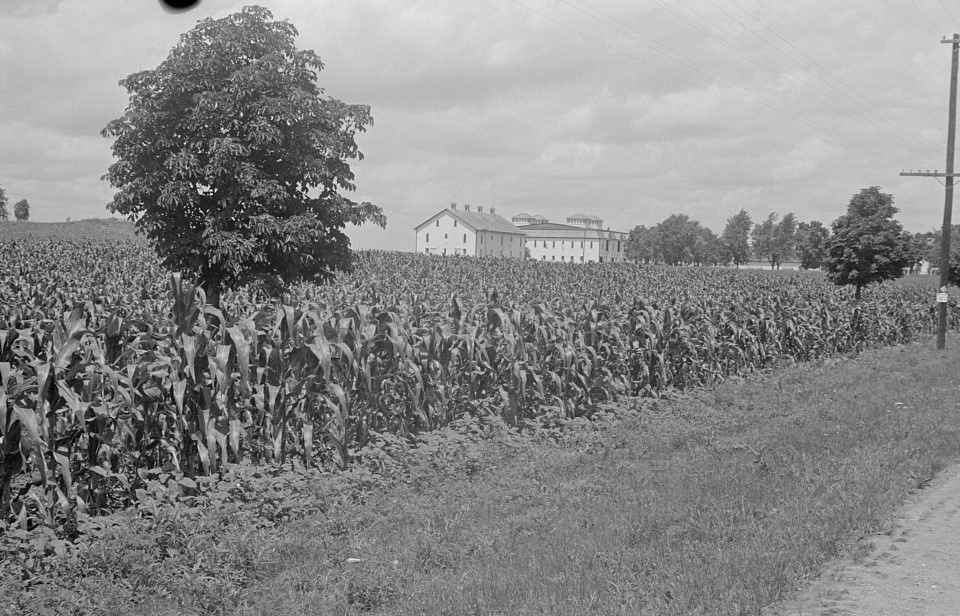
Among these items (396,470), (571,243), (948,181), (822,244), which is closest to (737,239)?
(571,243)

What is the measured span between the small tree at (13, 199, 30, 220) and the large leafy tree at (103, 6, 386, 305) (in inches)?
5333

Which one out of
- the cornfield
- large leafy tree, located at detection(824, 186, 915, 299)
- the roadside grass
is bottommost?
the roadside grass

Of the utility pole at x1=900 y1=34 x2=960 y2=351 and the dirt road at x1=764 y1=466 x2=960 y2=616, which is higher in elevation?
the utility pole at x1=900 y1=34 x2=960 y2=351

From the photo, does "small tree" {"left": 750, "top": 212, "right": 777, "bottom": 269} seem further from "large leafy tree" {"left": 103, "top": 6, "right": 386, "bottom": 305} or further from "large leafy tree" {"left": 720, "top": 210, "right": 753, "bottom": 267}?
"large leafy tree" {"left": 103, "top": 6, "right": 386, "bottom": 305}

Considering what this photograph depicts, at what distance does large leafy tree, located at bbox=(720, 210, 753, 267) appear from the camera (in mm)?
150000

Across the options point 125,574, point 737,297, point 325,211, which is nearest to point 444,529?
point 125,574

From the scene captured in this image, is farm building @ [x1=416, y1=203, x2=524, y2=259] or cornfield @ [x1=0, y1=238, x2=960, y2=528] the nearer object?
cornfield @ [x1=0, y1=238, x2=960, y2=528]

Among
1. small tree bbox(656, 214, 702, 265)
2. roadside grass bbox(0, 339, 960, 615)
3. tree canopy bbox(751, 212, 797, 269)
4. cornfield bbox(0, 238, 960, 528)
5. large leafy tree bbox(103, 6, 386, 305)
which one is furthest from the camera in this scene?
tree canopy bbox(751, 212, 797, 269)

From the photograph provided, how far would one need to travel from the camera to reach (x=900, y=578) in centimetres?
495

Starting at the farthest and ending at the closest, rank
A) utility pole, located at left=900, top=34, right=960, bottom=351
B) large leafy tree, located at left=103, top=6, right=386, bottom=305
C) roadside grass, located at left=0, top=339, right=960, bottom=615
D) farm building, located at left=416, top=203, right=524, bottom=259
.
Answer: farm building, located at left=416, top=203, right=524, bottom=259
utility pole, located at left=900, top=34, right=960, bottom=351
large leafy tree, located at left=103, top=6, right=386, bottom=305
roadside grass, located at left=0, top=339, right=960, bottom=615

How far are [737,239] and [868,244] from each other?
373 feet

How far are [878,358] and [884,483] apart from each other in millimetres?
14975

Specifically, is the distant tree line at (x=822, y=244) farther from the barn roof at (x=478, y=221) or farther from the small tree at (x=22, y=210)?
the small tree at (x=22, y=210)

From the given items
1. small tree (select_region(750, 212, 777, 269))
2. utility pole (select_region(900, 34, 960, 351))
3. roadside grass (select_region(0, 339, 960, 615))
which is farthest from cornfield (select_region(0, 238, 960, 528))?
small tree (select_region(750, 212, 777, 269))
